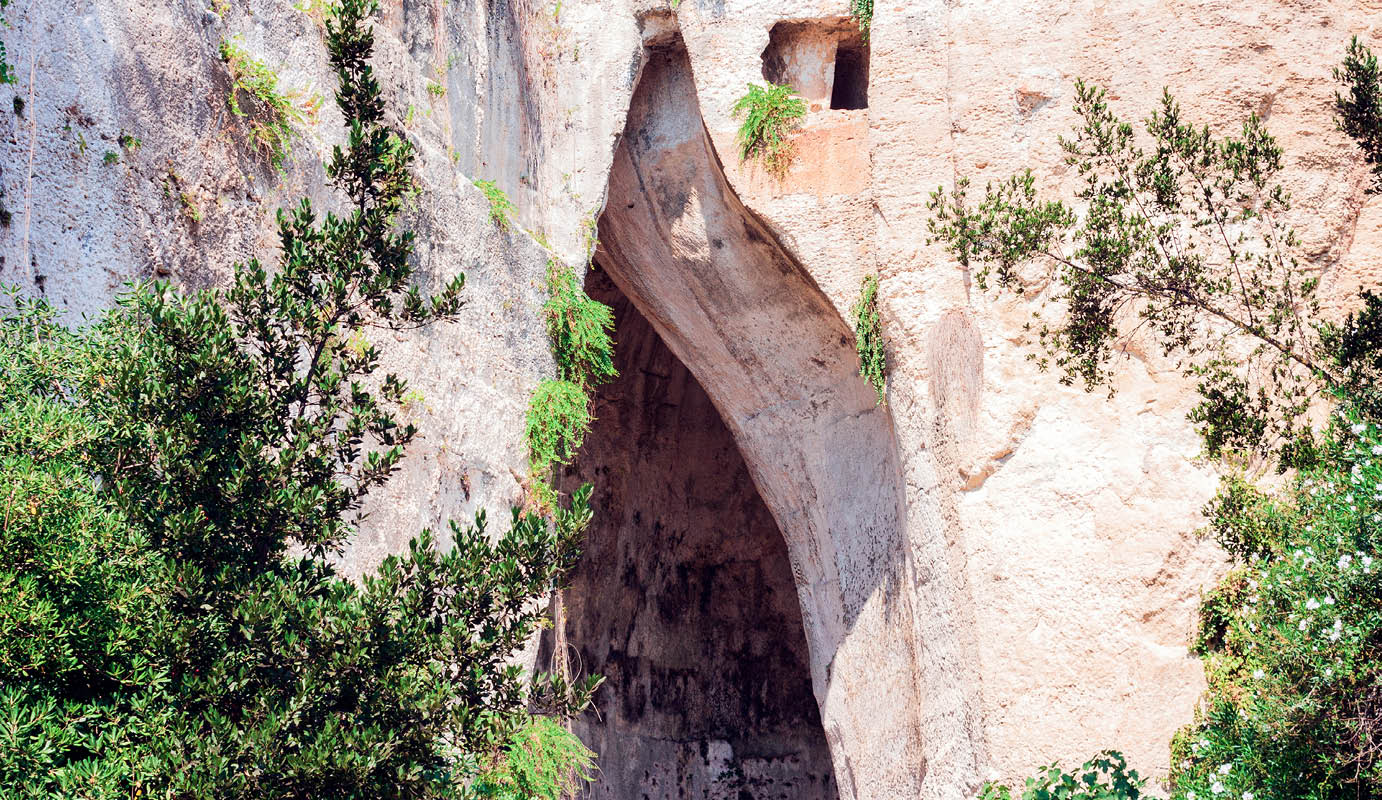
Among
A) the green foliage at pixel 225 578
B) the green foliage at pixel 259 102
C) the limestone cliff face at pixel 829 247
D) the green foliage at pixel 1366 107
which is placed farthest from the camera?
the green foliage at pixel 259 102

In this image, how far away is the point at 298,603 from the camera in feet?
14.1

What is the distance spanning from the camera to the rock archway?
10281 mm

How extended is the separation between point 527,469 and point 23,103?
454 centimetres

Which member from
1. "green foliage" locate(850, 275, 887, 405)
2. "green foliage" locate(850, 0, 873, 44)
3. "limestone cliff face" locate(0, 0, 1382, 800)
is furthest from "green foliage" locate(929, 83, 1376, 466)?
"green foliage" locate(850, 0, 873, 44)

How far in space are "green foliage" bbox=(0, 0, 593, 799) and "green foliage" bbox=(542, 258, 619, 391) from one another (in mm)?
4600

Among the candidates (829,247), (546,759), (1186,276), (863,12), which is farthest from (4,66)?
(863,12)

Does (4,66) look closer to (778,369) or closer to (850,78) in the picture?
(778,369)

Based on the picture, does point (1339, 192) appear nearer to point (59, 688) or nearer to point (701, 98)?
point (701, 98)

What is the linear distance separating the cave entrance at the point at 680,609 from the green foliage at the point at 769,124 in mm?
3782

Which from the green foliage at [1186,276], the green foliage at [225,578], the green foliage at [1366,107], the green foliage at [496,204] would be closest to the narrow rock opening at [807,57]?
the green foliage at [496,204]

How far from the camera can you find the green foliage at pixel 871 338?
30.7ft

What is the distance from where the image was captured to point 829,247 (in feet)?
33.3

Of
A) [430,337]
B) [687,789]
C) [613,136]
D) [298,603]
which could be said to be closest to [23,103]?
[298,603]

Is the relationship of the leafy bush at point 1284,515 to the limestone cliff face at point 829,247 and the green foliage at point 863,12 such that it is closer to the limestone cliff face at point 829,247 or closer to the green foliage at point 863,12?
the limestone cliff face at point 829,247
